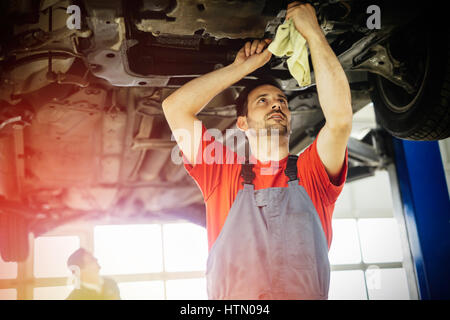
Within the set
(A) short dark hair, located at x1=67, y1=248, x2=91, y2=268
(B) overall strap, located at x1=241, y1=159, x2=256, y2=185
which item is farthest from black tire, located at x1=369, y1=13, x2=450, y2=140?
(A) short dark hair, located at x1=67, y1=248, x2=91, y2=268

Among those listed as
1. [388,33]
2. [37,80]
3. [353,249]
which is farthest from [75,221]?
[353,249]

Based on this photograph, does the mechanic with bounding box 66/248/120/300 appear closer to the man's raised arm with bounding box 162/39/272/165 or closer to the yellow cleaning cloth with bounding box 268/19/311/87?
the man's raised arm with bounding box 162/39/272/165

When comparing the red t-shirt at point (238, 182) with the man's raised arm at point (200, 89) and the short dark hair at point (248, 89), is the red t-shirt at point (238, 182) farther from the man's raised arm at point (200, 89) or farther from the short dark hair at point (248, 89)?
the short dark hair at point (248, 89)

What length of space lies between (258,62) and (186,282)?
10.7ft

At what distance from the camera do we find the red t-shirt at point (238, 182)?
1.55 metres

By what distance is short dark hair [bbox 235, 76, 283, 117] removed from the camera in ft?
5.61

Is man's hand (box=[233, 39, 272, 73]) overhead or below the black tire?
overhead

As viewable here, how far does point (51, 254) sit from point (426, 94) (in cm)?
311

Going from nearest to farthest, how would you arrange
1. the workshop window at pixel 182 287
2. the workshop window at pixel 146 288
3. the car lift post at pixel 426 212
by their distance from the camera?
the car lift post at pixel 426 212 < the workshop window at pixel 146 288 < the workshop window at pixel 182 287

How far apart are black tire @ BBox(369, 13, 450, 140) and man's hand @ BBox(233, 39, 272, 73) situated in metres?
0.51

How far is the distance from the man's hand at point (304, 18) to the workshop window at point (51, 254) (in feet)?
8.36

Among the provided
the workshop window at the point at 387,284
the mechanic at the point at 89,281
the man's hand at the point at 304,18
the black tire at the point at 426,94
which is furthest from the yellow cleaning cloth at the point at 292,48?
the workshop window at the point at 387,284

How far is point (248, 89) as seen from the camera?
1.75 m

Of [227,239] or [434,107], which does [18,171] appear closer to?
[227,239]
